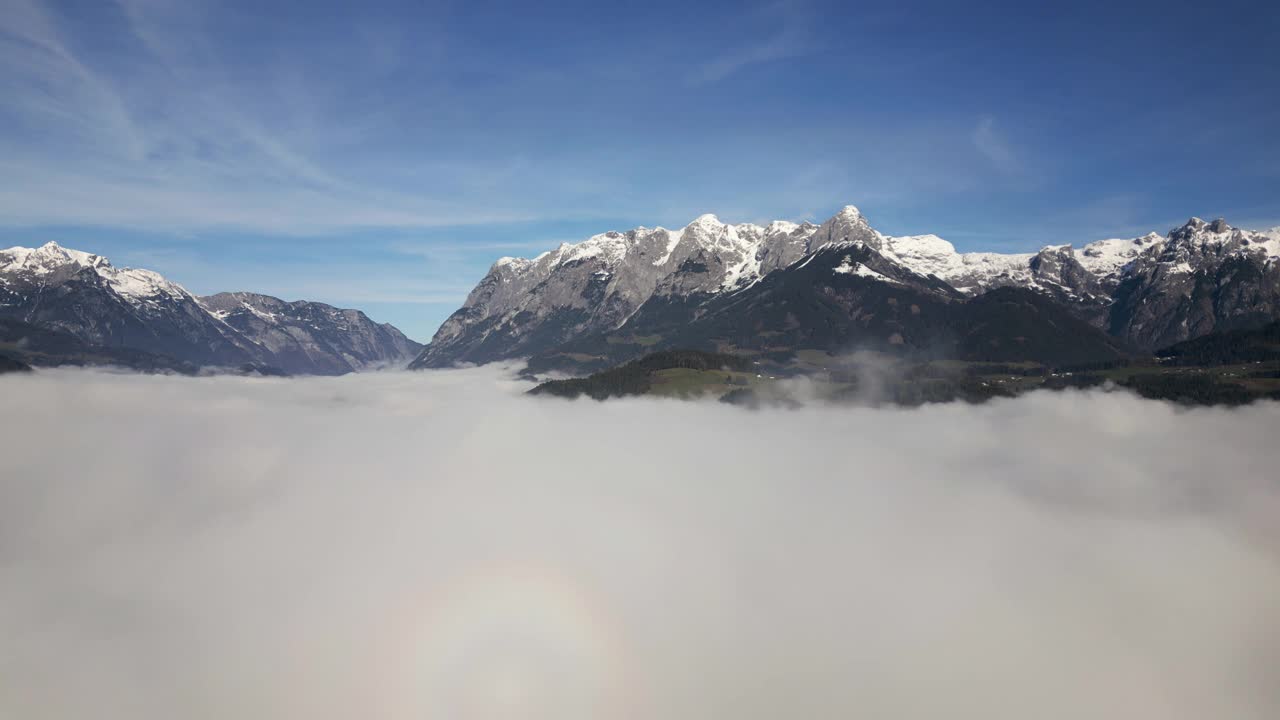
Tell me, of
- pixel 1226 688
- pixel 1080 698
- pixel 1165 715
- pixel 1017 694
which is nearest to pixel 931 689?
pixel 1017 694

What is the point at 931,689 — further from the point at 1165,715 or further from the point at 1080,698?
the point at 1165,715

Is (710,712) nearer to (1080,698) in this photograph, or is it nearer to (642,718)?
(642,718)

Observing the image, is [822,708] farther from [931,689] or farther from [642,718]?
[642,718]

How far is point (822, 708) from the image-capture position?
7525 inches

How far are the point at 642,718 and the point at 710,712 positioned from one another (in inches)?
747

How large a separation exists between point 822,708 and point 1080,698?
69.1 m

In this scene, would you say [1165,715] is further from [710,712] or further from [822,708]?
[710,712]

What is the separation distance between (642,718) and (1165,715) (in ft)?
452

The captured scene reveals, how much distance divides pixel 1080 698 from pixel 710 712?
98.7m

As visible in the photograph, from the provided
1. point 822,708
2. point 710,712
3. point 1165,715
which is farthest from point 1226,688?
point 710,712

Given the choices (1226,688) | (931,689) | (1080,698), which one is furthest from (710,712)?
(1226,688)

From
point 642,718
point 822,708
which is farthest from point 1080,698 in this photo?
point 642,718

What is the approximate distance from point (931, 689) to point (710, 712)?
60.5 metres

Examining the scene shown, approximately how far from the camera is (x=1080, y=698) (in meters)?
192
